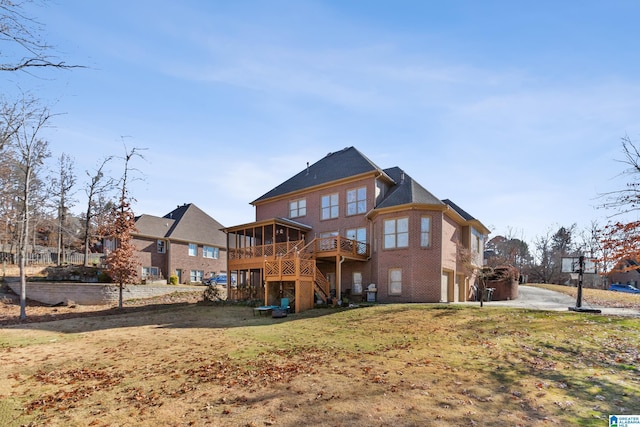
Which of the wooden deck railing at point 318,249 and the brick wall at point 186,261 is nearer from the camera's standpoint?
the wooden deck railing at point 318,249

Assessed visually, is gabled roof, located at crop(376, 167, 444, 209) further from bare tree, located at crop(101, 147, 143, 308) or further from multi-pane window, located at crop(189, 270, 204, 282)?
multi-pane window, located at crop(189, 270, 204, 282)

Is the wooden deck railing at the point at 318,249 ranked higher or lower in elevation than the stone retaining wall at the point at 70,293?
higher

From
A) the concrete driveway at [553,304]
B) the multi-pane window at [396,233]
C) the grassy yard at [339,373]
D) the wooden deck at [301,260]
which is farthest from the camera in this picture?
the multi-pane window at [396,233]

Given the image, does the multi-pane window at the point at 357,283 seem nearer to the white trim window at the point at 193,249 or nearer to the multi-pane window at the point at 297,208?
the multi-pane window at the point at 297,208

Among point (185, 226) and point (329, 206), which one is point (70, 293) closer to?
point (185, 226)

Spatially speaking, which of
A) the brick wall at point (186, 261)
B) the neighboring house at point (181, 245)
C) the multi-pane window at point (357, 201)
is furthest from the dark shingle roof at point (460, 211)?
the brick wall at point (186, 261)

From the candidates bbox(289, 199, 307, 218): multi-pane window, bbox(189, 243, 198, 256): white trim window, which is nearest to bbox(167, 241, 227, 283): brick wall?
bbox(189, 243, 198, 256): white trim window

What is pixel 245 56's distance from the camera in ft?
38.8

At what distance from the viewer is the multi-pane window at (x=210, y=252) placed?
39516 millimetres

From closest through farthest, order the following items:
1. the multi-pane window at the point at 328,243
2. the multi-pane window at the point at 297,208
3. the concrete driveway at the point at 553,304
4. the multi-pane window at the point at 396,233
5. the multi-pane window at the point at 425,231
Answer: the concrete driveway at the point at 553,304 < the multi-pane window at the point at 425,231 < the multi-pane window at the point at 396,233 < the multi-pane window at the point at 328,243 < the multi-pane window at the point at 297,208

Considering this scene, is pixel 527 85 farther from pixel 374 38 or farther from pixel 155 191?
pixel 155 191

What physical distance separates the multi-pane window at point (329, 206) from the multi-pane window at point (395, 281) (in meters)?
6.02

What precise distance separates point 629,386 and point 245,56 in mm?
13298

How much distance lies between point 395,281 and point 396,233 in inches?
114
